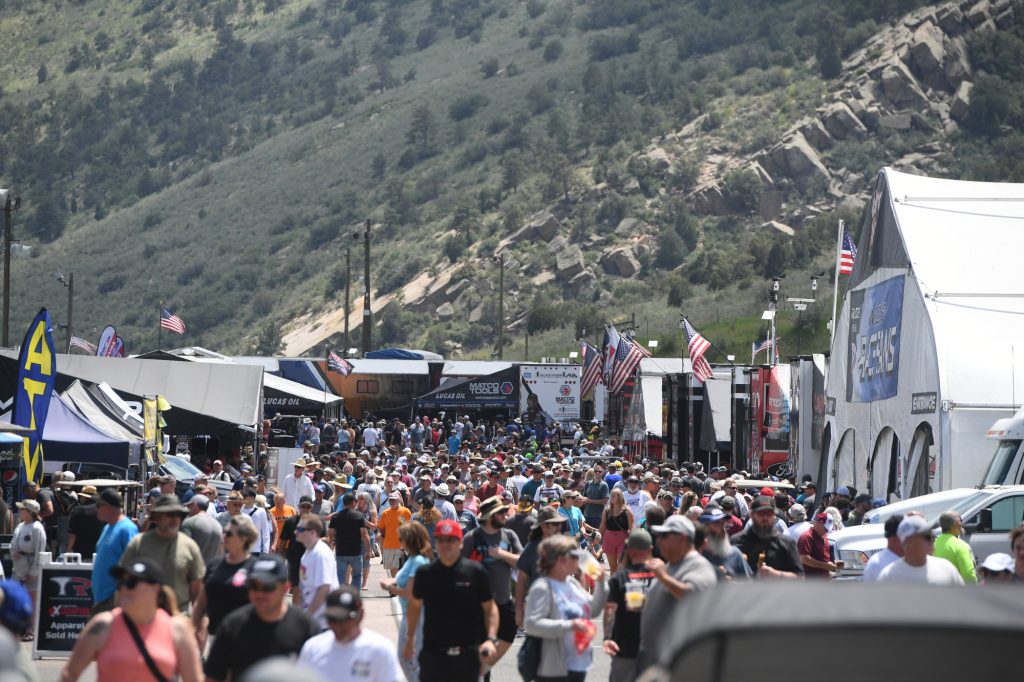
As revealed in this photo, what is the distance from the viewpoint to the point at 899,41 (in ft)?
350

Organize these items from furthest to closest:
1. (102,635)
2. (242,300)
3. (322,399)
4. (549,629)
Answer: (242,300) < (322,399) < (549,629) < (102,635)

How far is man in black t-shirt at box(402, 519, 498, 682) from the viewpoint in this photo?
345 inches

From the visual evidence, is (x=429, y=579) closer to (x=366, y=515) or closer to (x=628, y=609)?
(x=628, y=609)

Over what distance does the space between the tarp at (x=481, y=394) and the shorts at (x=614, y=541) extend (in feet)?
118

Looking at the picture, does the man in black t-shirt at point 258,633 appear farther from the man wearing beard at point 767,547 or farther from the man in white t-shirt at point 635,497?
the man in white t-shirt at point 635,497

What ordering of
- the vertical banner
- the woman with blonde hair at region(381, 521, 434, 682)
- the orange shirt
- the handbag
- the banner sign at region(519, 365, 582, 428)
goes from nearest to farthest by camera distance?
the handbag
the woman with blonde hair at region(381, 521, 434, 682)
the orange shirt
the vertical banner
the banner sign at region(519, 365, 582, 428)

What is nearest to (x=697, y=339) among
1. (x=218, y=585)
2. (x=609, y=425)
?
(x=609, y=425)

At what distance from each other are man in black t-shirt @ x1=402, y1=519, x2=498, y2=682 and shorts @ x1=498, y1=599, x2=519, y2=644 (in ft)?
7.50

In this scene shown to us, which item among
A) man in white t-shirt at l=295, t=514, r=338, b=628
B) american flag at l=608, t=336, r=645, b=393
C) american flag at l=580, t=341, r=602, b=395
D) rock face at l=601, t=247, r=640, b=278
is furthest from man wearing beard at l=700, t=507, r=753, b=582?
rock face at l=601, t=247, r=640, b=278

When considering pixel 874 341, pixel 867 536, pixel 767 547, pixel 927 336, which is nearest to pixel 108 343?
pixel 874 341

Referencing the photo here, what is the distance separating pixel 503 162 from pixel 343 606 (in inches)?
4329

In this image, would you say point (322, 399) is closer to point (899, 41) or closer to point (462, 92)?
point (899, 41)

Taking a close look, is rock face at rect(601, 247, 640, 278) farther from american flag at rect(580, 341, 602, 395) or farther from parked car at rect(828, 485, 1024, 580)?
parked car at rect(828, 485, 1024, 580)

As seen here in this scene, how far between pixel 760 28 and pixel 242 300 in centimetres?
4795
